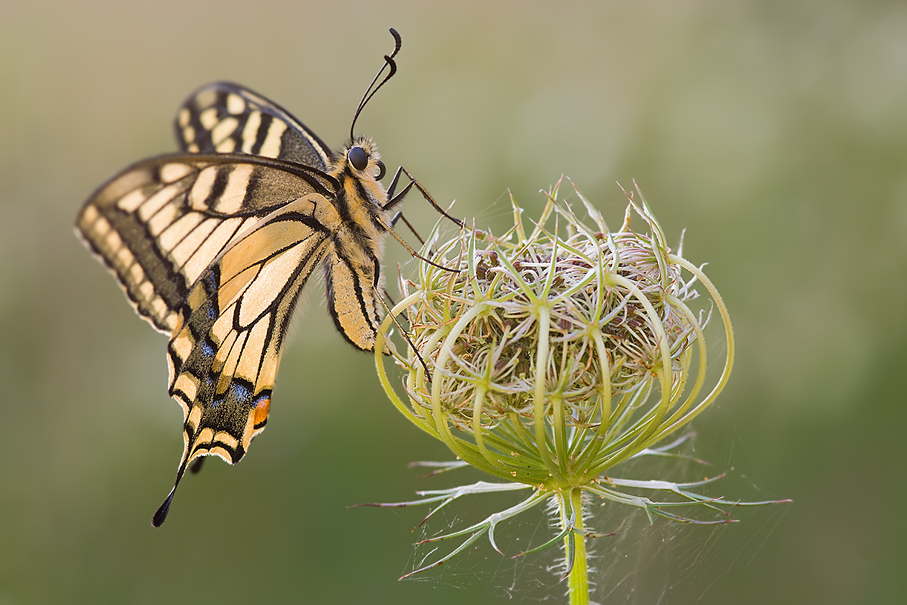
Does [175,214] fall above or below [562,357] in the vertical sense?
above

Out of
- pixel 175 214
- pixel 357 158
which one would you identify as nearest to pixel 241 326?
pixel 175 214

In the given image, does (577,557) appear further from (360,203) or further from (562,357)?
(360,203)

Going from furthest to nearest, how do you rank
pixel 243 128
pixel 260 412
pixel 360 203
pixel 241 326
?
pixel 243 128
pixel 241 326
pixel 260 412
pixel 360 203

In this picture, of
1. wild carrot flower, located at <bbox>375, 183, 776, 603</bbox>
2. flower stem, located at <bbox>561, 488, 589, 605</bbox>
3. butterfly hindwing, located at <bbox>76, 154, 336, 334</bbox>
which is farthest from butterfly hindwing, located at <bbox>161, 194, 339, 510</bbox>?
flower stem, located at <bbox>561, 488, 589, 605</bbox>

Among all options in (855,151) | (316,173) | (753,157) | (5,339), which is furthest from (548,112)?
(5,339)

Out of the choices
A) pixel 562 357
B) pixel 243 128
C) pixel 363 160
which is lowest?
pixel 562 357

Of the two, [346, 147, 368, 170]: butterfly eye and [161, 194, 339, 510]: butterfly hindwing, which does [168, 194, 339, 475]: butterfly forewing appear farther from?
[346, 147, 368, 170]: butterfly eye

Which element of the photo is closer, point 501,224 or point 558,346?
point 558,346
